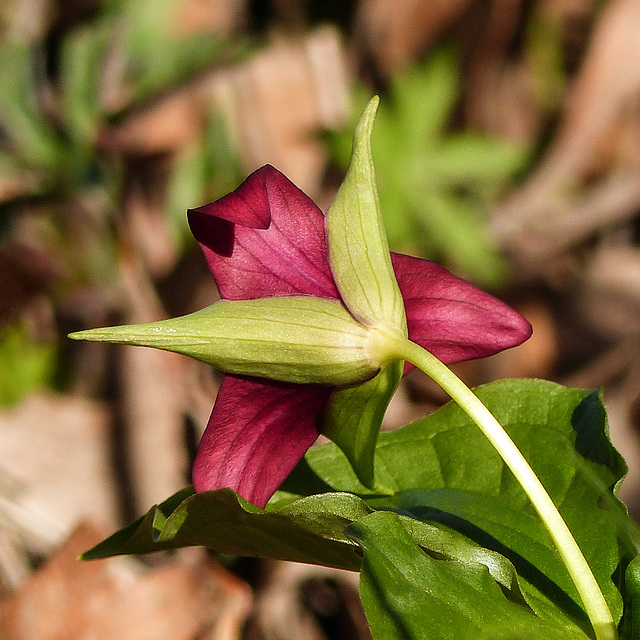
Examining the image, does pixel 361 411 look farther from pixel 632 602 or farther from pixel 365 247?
pixel 632 602

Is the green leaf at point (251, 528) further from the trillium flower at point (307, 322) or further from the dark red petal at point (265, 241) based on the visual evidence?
the dark red petal at point (265, 241)

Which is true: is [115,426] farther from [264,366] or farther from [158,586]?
[264,366]

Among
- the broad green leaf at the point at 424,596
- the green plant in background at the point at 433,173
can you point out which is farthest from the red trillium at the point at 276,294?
the green plant in background at the point at 433,173

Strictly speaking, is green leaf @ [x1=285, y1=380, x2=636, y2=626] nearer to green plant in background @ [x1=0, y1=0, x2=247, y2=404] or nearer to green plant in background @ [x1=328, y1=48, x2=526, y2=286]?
green plant in background @ [x1=0, y1=0, x2=247, y2=404]

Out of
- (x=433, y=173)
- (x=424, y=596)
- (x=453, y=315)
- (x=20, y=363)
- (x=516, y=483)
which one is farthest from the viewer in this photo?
(x=433, y=173)

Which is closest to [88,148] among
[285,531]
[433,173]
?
[433,173]

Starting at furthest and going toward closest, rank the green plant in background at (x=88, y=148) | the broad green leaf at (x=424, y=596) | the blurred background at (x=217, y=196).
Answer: the green plant in background at (x=88, y=148)
the blurred background at (x=217, y=196)
the broad green leaf at (x=424, y=596)

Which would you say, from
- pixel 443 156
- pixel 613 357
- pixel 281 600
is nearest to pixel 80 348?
pixel 281 600
